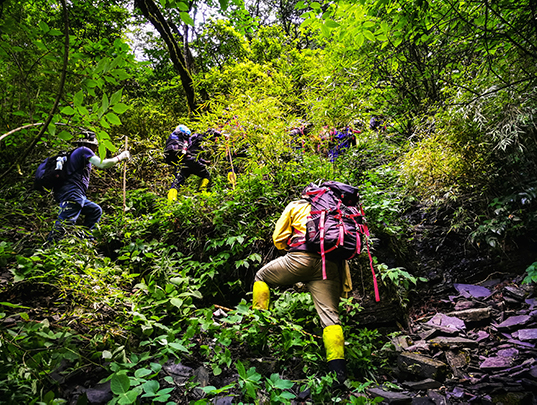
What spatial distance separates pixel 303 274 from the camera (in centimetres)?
334

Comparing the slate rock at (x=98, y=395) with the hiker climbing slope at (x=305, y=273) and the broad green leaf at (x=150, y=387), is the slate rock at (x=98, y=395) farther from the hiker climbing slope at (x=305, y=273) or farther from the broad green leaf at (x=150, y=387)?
the hiker climbing slope at (x=305, y=273)

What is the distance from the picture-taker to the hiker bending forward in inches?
127

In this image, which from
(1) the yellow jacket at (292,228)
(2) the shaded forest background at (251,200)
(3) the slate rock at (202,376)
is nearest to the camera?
(2) the shaded forest background at (251,200)

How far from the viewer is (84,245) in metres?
4.09

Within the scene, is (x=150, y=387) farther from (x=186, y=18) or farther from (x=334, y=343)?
(x=186, y=18)

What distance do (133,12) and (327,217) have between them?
12070mm

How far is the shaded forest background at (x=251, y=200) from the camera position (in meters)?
2.36

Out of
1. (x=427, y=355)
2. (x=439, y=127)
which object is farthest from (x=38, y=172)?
(x=439, y=127)

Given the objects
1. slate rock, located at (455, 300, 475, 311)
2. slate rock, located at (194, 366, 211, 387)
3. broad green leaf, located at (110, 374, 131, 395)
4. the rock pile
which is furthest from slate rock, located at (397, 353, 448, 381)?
broad green leaf, located at (110, 374, 131, 395)

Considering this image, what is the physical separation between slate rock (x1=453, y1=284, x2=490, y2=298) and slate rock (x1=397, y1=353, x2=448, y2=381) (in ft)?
5.83

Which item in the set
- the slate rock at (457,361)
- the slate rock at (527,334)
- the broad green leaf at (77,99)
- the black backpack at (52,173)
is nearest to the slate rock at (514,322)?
the slate rock at (527,334)

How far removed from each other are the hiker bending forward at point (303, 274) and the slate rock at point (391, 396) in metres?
0.51

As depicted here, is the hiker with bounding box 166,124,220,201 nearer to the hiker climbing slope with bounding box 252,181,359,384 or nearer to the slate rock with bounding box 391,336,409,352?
the hiker climbing slope with bounding box 252,181,359,384

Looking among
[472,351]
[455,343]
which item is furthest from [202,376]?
[472,351]
